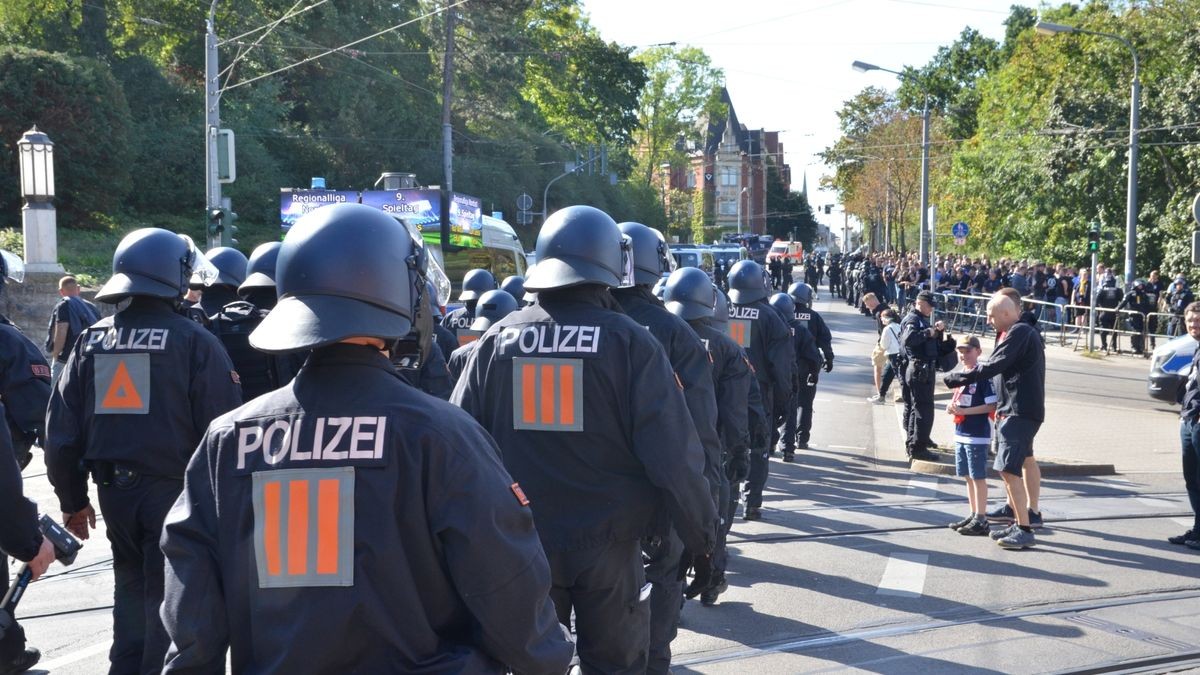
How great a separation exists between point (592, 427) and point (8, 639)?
2564 millimetres

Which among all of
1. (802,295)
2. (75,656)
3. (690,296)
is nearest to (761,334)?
(690,296)

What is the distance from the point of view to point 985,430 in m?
8.99

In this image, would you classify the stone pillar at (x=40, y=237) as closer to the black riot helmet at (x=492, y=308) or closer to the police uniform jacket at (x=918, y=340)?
the black riot helmet at (x=492, y=308)

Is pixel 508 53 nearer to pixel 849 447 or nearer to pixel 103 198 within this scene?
pixel 103 198

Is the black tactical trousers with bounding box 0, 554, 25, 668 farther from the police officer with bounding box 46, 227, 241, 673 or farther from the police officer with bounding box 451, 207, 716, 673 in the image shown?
the police officer with bounding box 451, 207, 716, 673

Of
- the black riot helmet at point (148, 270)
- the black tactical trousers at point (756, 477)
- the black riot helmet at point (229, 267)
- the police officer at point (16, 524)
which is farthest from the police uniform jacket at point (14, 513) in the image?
the black tactical trousers at point (756, 477)

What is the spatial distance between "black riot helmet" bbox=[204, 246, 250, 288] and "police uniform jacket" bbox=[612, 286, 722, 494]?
3.19 metres

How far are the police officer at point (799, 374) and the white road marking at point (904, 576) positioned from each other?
4243mm

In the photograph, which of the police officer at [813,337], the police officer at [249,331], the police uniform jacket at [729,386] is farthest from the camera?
the police officer at [813,337]

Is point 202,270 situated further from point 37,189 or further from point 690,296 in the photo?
point 37,189

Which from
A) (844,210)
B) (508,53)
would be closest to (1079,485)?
(508,53)

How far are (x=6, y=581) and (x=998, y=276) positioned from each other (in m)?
32.1

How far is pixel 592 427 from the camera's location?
416 cm

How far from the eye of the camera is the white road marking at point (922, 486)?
37.1ft
